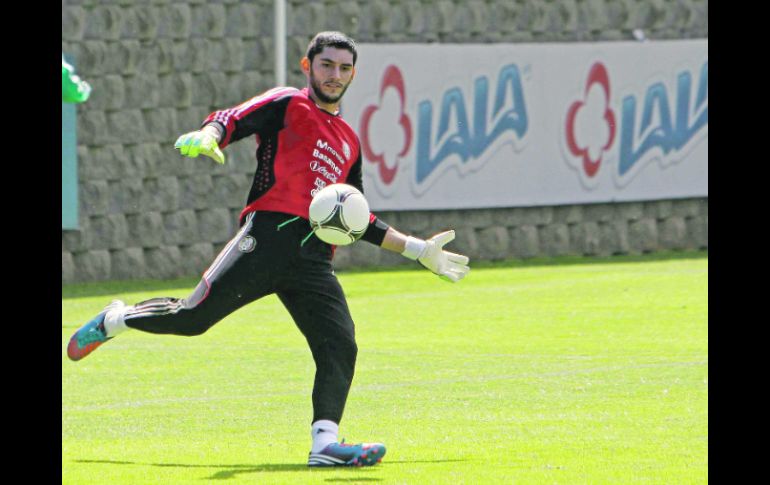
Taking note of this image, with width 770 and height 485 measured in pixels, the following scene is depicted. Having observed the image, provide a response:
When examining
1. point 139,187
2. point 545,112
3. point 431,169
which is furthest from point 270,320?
point 545,112

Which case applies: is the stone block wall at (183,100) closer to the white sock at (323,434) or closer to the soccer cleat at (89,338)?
the soccer cleat at (89,338)

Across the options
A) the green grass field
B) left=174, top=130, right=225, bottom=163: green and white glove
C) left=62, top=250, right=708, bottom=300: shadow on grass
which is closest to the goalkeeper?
left=174, top=130, right=225, bottom=163: green and white glove

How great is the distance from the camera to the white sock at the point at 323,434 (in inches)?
311

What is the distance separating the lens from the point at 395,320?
15.2m

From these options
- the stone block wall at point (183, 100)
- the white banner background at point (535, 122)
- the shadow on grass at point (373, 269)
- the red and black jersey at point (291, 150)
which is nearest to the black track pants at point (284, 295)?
the red and black jersey at point (291, 150)

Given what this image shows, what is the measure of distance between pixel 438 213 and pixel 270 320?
6.05 meters

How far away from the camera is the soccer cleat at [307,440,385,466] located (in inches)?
307

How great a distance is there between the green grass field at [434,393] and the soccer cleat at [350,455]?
2.3 inches

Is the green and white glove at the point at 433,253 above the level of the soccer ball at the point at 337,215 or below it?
below

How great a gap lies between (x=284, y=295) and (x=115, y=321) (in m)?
0.90

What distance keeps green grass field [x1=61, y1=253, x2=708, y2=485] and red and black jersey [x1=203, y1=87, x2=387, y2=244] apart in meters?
1.29

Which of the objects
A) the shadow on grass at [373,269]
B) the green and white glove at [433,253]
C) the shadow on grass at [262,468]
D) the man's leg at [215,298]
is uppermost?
the green and white glove at [433,253]

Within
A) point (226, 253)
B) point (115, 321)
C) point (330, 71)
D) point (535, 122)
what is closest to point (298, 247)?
point (226, 253)
